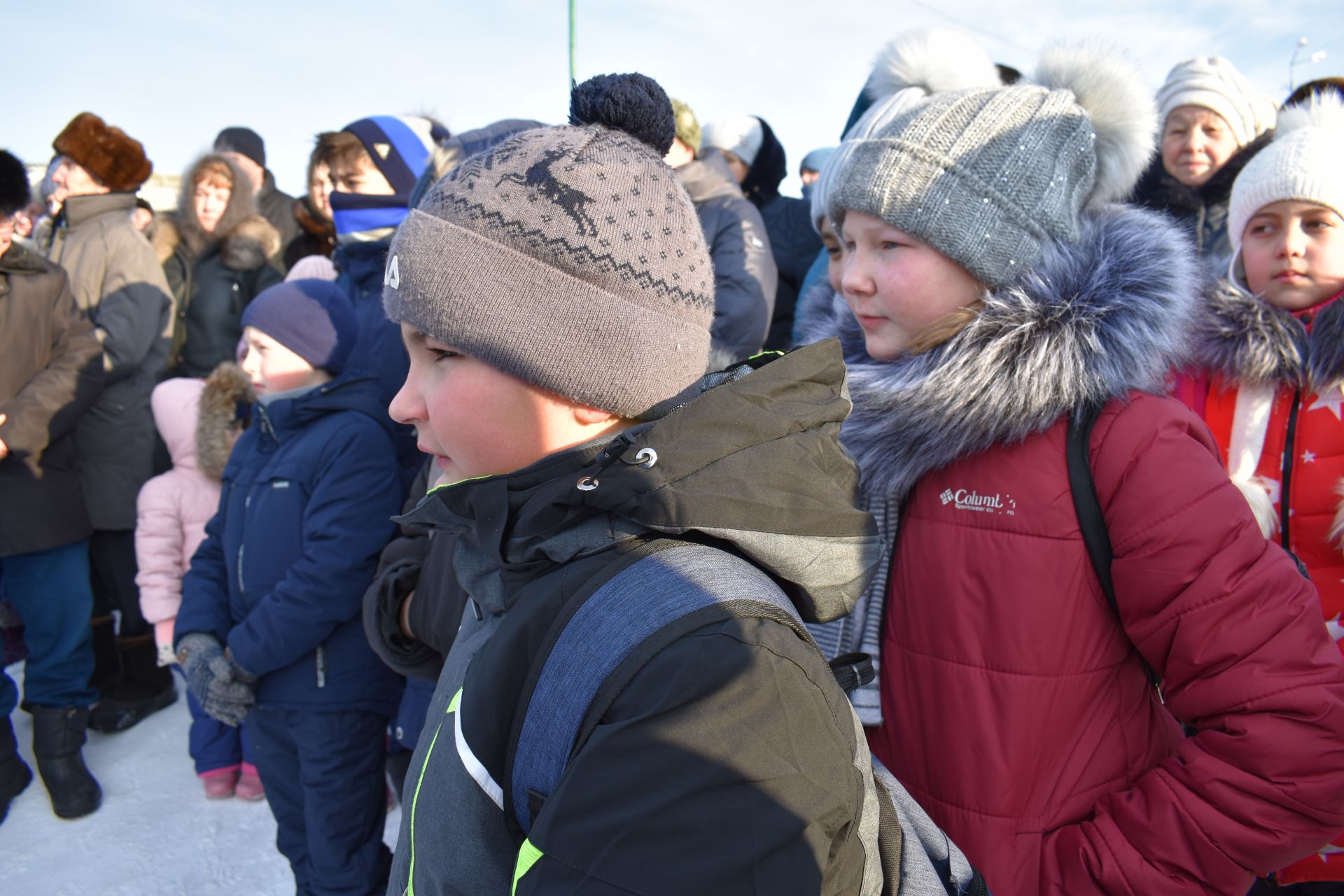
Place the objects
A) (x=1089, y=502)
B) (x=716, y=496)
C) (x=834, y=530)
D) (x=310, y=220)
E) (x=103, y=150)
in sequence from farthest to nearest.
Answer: (x=310, y=220) < (x=103, y=150) < (x=1089, y=502) < (x=834, y=530) < (x=716, y=496)

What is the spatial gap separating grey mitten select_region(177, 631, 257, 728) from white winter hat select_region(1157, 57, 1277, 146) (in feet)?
11.9

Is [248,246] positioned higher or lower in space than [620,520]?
lower

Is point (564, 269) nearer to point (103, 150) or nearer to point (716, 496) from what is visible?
point (716, 496)

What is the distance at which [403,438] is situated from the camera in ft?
9.04

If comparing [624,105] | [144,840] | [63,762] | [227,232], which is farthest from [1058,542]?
[227,232]

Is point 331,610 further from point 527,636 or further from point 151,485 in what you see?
point 527,636

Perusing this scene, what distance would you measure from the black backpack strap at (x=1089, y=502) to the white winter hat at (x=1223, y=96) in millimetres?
2288

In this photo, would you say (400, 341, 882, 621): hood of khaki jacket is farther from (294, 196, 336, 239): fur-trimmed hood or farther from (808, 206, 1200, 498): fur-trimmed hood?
(294, 196, 336, 239): fur-trimmed hood

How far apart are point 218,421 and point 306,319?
0.72m

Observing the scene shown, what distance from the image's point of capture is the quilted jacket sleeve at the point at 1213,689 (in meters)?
1.18

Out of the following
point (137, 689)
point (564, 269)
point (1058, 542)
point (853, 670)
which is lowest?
point (137, 689)

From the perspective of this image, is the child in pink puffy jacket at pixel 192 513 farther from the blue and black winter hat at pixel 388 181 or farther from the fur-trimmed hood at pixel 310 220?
the fur-trimmed hood at pixel 310 220

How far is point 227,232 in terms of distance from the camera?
4625 mm

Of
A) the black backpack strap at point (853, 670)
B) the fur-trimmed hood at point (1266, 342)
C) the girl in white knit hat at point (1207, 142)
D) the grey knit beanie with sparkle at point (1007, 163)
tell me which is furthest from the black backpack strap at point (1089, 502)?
the girl in white knit hat at point (1207, 142)
